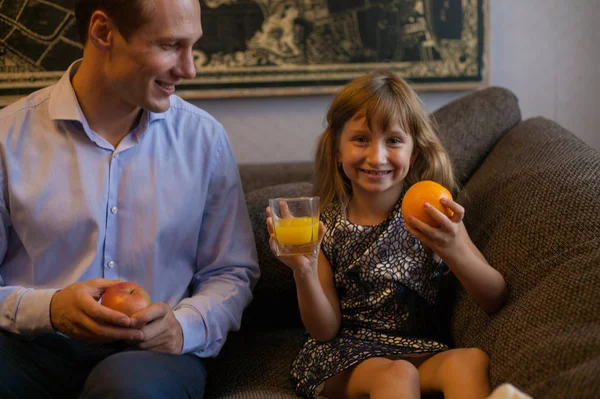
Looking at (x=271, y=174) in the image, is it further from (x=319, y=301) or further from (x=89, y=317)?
(x=89, y=317)

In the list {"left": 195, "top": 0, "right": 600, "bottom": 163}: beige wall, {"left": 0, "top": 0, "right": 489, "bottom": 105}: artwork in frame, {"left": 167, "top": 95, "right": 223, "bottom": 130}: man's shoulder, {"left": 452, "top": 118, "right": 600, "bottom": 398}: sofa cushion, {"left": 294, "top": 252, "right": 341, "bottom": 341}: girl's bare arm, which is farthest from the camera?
{"left": 195, "top": 0, "right": 600, "bottom": 163}: beige wall

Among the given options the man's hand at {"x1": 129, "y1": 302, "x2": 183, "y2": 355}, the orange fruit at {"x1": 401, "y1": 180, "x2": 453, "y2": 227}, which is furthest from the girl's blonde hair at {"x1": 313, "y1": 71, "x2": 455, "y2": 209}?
the man's hand at {"x1": 129, "y1": 302, "x2": 183, "y2": 355}

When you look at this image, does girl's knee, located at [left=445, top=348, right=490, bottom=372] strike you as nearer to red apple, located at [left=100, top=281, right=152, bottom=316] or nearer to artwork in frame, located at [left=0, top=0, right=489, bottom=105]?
red apple, located at [left=100, top=281, right=152, bottom=316]

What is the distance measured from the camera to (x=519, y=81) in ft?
8.85

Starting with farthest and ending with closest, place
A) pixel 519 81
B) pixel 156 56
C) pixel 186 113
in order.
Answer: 1. pixel 519 81
2. pixel 186 113
3. pixel 156 56

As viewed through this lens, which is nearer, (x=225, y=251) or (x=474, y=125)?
(x=225, y=251)

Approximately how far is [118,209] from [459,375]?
0.89 metres

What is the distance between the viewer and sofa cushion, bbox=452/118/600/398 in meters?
1.11

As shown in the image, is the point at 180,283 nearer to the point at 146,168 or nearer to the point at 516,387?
the point at 146,168

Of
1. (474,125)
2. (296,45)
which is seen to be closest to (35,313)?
(474,125)

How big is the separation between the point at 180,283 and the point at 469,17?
1.63 metres

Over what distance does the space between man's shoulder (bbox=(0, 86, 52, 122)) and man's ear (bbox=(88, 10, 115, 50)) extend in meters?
0.20

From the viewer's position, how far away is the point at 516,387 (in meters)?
1.15

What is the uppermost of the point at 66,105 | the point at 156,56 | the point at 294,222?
the point at 156,56
